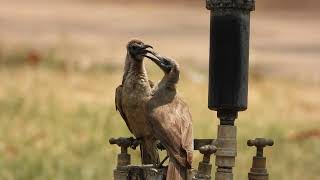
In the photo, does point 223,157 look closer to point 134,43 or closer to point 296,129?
point 134,43

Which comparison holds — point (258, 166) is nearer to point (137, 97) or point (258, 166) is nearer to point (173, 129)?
point (173, 129)

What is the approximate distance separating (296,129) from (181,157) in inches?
378

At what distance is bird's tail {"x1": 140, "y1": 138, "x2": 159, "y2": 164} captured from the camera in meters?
8.88

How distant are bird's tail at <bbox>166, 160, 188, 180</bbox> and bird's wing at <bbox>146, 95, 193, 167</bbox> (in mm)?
51

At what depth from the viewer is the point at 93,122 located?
56.4 ft

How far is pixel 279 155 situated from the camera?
16.5 m

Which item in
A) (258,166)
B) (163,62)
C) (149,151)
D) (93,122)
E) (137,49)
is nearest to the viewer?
(163,62)

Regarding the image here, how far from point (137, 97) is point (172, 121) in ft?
1.05

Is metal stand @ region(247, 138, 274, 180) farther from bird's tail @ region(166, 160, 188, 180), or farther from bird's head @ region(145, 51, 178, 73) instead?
bird's head @ region(145, 51, 178, 73)

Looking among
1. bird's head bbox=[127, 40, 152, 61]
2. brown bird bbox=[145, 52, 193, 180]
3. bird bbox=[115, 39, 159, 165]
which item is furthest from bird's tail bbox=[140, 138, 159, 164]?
bird's head bbox=[127, 40, 152, 61]

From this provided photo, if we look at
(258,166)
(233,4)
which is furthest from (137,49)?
(258,166)

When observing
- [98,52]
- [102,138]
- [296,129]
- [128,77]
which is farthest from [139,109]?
[98,52]

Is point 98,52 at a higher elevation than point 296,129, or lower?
higher

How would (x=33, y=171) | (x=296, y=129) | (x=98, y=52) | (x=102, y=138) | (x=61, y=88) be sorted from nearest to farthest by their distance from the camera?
(x=33, y=171)
(x=102, y=138)
(x=296, y=129)
(x=61, y=88)
(x=98, y=52)
